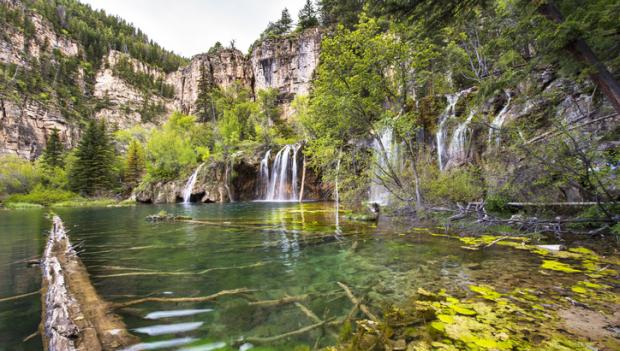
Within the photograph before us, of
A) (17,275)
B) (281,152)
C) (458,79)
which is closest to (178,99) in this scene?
(281,152)

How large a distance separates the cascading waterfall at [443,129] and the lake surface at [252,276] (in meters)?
7.03

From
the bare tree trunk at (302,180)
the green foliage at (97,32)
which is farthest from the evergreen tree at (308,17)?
the green foliage at (97,32)

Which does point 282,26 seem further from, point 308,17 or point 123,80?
point 123,80

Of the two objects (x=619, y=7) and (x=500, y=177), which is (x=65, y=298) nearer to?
(x=619, y=7)

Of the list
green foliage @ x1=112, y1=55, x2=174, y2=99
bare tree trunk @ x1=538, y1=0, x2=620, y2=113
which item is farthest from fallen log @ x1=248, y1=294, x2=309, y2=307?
green foliage @ x1=112, y1=55, x2=174, y2=99

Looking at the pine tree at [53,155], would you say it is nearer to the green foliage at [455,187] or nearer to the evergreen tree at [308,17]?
the evergreen tree at [308,17]

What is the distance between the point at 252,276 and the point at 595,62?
5.44 m

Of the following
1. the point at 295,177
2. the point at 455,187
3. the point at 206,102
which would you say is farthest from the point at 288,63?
the point at 455,187

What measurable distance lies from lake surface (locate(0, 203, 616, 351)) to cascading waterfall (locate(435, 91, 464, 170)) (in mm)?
7030

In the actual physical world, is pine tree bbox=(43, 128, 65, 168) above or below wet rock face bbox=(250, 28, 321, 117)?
below

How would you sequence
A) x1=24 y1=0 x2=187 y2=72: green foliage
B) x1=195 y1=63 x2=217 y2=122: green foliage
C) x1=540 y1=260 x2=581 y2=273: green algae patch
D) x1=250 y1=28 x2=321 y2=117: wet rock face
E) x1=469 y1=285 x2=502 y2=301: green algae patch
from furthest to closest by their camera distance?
x1=24 y1=0 x2=187 y2=72: green foliage → x1=250 y1=28 x2=321 y2=117: wet rock face → x1=195 y1=63 x2=217 y2=122: green foliage → x1=540 y1=260 x2=581 y2=273: green algae patch → x1=469 y1=285 x2=502 y2=301: green algae patch

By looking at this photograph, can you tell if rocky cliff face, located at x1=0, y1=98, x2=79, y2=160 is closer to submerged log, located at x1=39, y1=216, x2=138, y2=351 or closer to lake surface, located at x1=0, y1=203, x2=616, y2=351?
lake surface, located at x1=0, y1=203, x2=616, y2=351

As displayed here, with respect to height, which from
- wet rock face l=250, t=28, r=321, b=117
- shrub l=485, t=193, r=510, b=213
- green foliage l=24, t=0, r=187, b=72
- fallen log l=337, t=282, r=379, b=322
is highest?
green foliage l=24, t=0, r=187, b=72

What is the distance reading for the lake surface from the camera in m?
2.54
